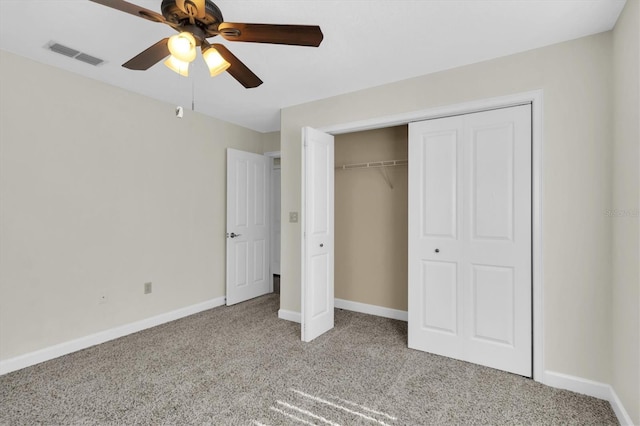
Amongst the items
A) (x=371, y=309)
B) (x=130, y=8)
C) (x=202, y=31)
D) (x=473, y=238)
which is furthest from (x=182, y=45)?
(x=371, y=309)

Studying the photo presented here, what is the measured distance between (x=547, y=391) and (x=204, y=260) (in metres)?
3.63

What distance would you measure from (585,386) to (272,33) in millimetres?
2987

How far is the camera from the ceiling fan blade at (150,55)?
1.78 meters

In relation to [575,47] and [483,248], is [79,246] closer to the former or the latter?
[483,248]

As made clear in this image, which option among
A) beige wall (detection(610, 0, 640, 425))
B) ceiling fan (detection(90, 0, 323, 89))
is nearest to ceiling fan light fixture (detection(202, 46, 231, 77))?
ceiling fan (detection(90, 0, 323, 89))

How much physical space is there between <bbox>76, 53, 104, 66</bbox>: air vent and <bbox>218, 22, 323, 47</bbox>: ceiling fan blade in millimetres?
1658

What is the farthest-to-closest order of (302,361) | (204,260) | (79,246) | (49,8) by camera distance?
(204,260) < (79,246) < (302,361) < (49,8)

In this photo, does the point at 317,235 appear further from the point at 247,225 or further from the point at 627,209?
the point at 627,209

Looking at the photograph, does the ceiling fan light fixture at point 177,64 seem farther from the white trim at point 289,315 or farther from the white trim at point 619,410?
the white trim at point 619,410

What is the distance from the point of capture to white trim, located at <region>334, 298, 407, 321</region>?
3.78m

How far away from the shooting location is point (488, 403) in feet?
7.10

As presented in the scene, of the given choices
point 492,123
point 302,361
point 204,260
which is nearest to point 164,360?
point 302,361

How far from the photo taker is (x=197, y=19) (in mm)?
1636

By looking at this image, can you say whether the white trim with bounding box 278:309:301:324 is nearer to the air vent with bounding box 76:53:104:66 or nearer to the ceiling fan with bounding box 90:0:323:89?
the ceiling fan with bounding box 90:0:323:89
